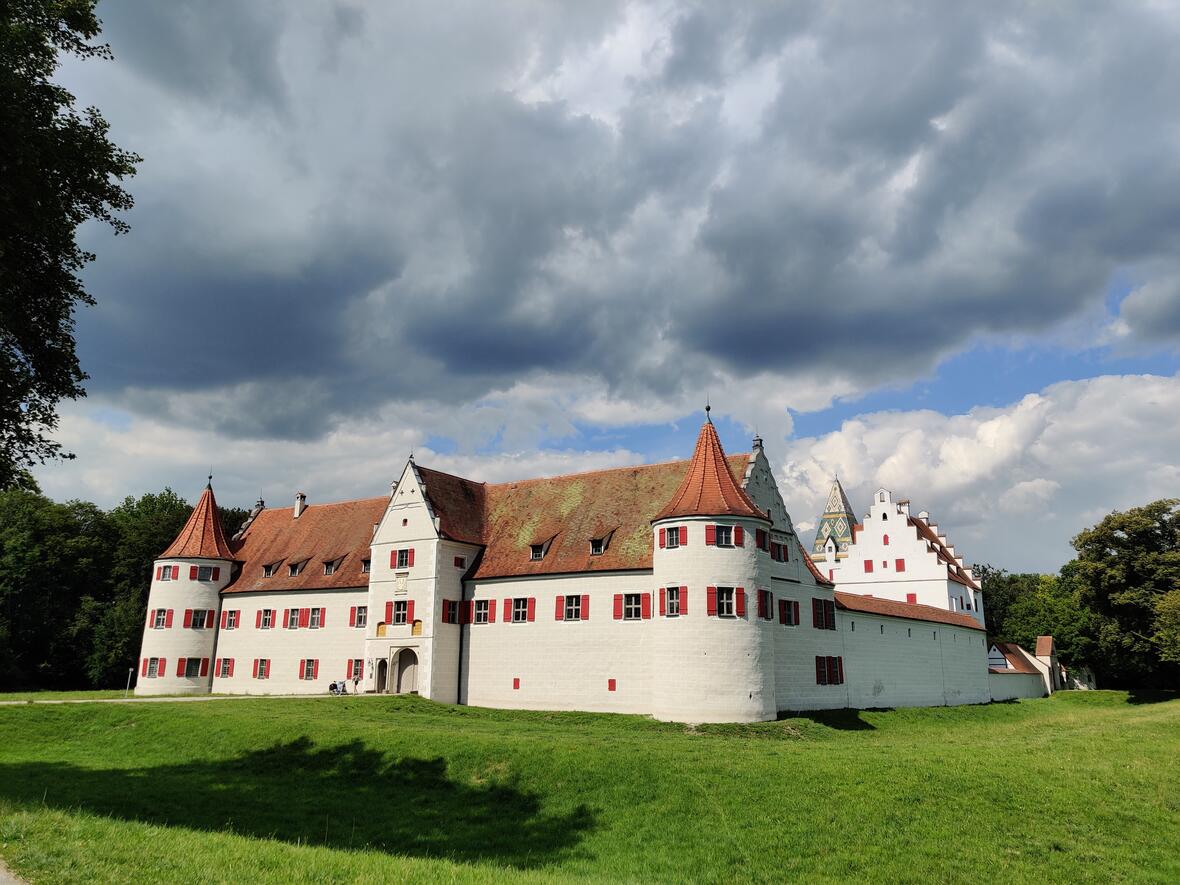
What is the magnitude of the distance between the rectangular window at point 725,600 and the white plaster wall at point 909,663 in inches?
372

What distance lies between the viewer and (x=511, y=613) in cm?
4062

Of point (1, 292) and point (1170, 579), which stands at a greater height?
point (1, 292)

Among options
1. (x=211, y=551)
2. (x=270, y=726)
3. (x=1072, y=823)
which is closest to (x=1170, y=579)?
(x=1072, y=823)

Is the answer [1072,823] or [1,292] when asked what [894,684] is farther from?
[1,292]

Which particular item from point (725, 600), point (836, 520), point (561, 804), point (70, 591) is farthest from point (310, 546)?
point (836, 520)

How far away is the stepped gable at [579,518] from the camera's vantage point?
3919cm

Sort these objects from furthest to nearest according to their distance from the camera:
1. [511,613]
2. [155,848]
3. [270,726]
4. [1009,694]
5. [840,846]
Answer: [1009,694] → [511,613] → [270,726] → [840,846] → [155,848]

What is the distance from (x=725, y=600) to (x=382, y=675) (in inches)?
756

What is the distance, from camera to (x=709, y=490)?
35.8 meters

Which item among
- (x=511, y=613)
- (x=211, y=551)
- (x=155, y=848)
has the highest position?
(x=211, y=551)

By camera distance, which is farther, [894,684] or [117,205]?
[894,684]

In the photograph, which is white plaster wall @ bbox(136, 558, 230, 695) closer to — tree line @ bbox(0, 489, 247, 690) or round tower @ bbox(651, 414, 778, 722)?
tree line @ bbox(0, 489, 247, 690)

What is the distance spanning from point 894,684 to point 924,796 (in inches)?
1034

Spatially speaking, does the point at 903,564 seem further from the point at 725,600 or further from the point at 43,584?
the point at 43,584
